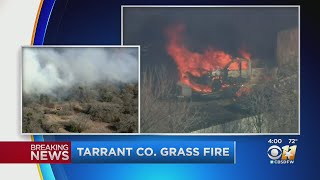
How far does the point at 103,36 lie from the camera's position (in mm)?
3094

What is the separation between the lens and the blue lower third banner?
10.2 feet

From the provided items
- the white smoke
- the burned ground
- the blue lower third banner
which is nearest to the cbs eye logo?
the blue lower third banner

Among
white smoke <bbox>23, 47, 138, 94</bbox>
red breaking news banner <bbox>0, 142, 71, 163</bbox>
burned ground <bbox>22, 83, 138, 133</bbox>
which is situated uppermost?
white smoke <bbox>23, 47, 138, 94</bbox>

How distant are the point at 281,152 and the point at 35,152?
6.82ft

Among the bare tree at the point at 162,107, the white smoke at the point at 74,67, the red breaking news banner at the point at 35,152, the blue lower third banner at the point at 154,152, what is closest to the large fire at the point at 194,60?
the bare tree at the point at 162,107

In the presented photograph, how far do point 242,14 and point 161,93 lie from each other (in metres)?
0.94

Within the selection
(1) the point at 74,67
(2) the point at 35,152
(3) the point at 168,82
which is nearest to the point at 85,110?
(1) the point at 74,67

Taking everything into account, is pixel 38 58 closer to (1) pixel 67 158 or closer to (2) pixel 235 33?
(1) pixel 67 158

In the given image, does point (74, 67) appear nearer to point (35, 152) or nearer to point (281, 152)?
point (35, 152)

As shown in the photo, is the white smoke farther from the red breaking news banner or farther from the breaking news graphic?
the red breaking news banner

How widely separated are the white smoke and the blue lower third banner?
1.75ft

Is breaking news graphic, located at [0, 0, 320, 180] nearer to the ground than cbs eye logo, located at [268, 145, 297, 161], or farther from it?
farther from it

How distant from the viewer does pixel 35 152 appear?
3.18 metres

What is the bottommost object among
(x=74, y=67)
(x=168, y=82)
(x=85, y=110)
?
(x=85, y=110)
